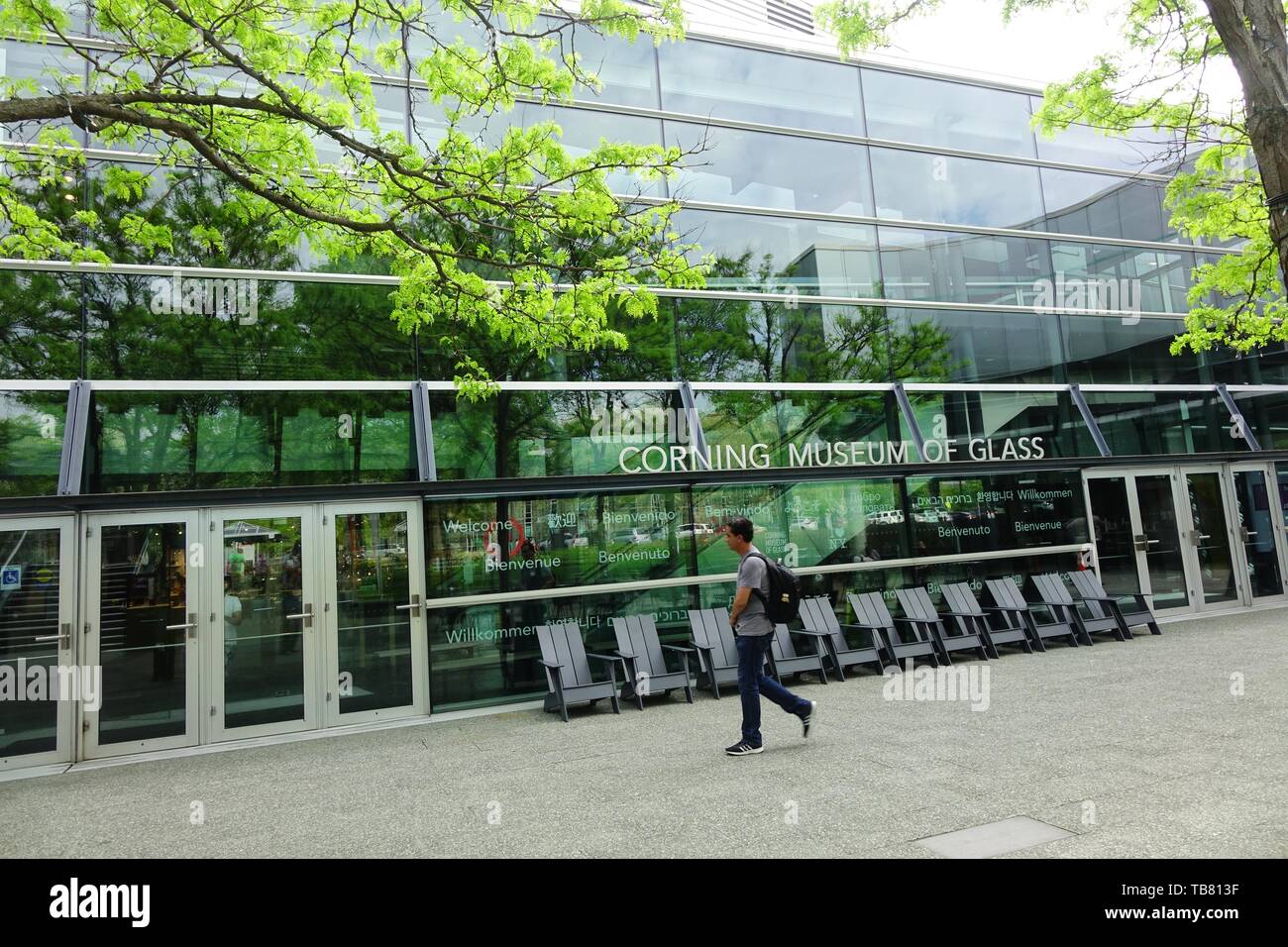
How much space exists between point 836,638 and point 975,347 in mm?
5711

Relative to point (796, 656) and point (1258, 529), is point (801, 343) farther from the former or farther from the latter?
point (1258, 529)

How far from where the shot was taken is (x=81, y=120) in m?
5.21

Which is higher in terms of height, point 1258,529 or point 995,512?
point 995,512

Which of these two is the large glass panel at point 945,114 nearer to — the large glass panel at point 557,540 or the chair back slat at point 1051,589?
the chair back slat at point 1051,589

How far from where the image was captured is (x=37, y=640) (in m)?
7.27

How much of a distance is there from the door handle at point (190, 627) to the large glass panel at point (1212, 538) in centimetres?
1431

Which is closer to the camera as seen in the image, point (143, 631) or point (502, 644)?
point (143, 631)

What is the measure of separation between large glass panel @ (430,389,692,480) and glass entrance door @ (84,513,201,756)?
2768 millimetres

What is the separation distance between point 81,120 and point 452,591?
5188 mm

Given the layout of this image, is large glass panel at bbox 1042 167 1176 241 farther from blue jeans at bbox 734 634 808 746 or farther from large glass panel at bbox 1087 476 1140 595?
blue jeans at bbox 734 634 808 746

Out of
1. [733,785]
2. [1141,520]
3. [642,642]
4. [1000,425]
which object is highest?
[1000,425]

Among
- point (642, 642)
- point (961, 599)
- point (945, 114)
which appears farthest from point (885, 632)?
point (945, 114)

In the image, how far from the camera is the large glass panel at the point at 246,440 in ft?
26.0
